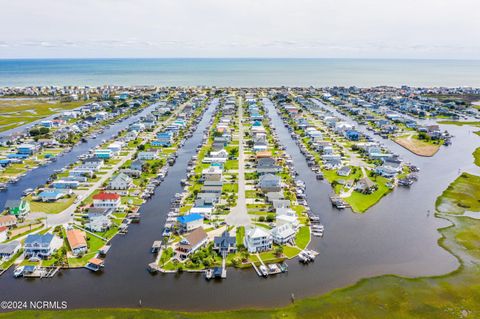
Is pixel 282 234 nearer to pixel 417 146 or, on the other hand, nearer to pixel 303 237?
pixel 303 237

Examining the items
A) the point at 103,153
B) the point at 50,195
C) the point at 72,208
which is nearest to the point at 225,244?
the point at 72,208

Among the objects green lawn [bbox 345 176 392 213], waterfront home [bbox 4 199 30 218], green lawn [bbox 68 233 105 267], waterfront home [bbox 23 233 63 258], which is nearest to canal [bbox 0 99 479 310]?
green lawn [bbox 345 176 392 213]

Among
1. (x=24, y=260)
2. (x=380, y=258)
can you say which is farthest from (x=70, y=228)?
(x=380, y=258)

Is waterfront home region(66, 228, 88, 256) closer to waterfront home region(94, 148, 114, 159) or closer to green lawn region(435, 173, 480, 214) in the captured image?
waterfront home region(94, 148, 114, 159)

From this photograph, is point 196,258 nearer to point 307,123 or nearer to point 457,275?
point 457,275

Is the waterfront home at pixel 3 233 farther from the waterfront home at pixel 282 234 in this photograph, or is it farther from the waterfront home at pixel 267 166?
the waterfront home at pixel 267 166

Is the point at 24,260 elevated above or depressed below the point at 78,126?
below
